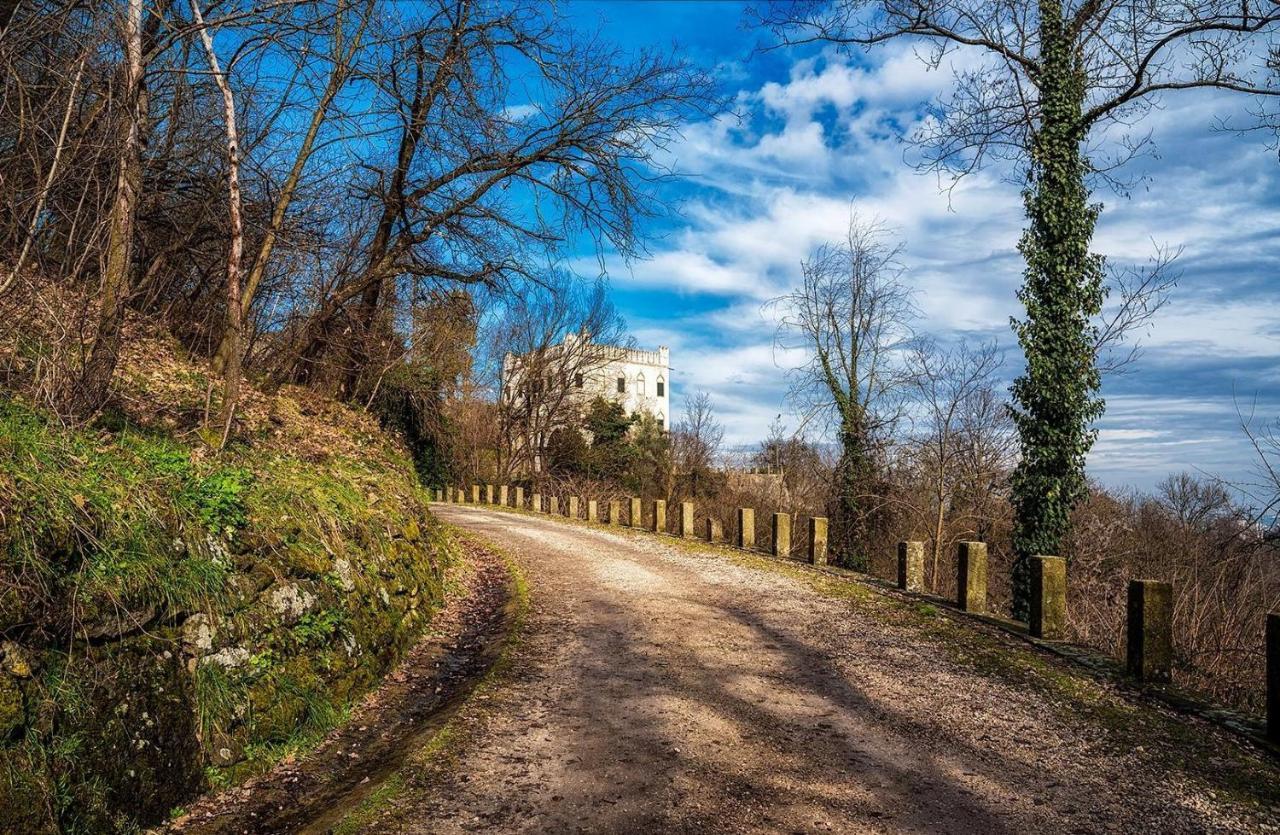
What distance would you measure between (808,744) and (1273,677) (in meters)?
3.22

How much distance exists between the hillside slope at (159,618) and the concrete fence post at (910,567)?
244 inches

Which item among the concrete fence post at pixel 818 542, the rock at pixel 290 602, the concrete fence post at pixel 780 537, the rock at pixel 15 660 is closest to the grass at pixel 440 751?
the rock at pixel 290 602

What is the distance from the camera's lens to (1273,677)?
4.91 metres

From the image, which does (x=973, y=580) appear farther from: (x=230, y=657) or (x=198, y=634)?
(x=198, y=634)

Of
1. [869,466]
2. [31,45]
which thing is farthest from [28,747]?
[869,466]

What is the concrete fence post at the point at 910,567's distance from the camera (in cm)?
944

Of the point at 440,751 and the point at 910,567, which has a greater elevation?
the point at 910,567

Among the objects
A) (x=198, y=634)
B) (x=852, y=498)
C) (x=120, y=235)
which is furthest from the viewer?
(x=852, y=498)

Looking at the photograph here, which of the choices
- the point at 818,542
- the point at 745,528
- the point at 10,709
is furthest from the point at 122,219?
the point at 745,528

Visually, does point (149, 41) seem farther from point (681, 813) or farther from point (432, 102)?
point (681, 813)

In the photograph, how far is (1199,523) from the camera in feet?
58.1

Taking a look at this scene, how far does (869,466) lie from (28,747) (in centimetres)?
1851

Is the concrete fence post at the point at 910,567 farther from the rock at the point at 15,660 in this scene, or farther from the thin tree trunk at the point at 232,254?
the rock at the point at 15,660

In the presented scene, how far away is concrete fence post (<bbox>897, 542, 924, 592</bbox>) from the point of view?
372 inches
